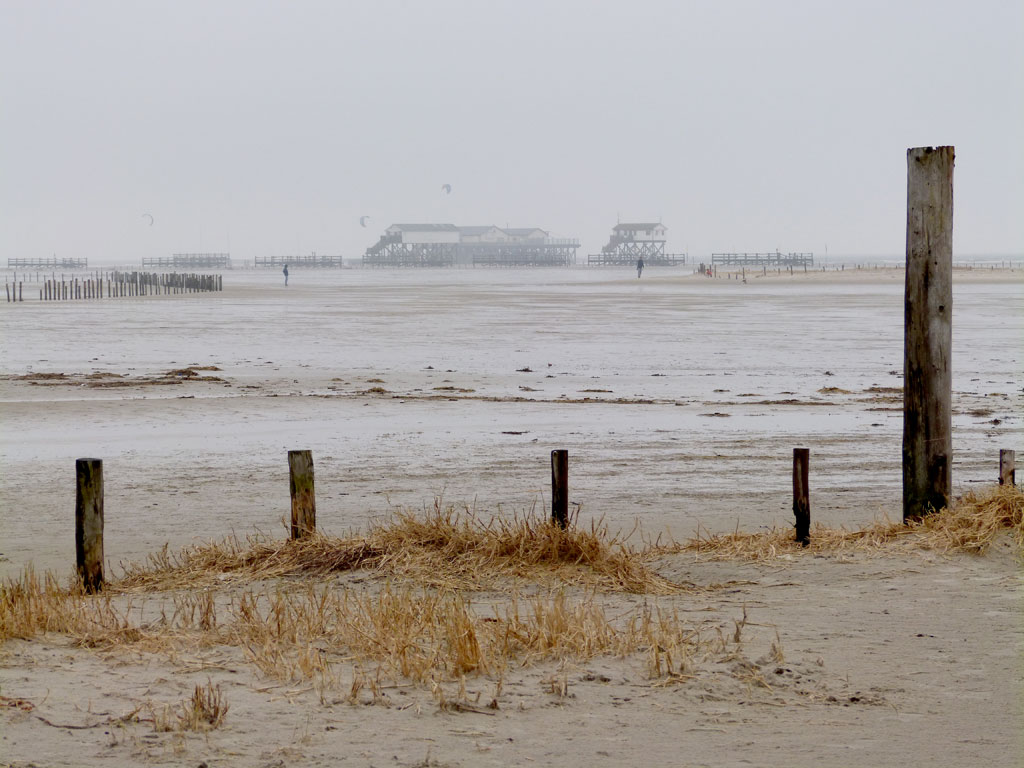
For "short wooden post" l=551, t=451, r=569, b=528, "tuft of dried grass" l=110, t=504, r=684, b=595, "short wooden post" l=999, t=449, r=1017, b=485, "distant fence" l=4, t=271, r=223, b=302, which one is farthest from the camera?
"distant fence" l=4, t=271, r=223, b=302

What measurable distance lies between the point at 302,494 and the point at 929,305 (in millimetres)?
4902

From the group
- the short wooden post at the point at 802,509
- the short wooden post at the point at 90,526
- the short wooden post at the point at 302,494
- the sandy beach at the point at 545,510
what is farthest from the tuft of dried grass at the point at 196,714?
the short wooden post at the point at 802,509

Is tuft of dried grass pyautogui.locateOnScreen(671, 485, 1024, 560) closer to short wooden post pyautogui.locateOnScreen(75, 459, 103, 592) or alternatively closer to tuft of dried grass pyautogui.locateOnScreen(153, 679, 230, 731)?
short wooden post pyautogui.locateOnScreen(75, 459, 103, 592)

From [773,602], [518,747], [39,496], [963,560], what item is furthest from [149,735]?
[39,496]

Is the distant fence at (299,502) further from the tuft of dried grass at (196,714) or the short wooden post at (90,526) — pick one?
the tuft of dried grass at (196,714)

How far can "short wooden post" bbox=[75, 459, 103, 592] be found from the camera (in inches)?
333

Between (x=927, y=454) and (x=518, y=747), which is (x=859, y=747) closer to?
(x=518, y=747)

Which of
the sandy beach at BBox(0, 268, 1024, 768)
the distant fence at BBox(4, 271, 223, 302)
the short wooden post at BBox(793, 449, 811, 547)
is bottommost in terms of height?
the sandy beach at BBox(0, 268, 1024, 768)

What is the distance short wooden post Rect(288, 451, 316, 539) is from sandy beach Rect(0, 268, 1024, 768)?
0.81 m

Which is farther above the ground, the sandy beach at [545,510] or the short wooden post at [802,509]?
the short wooden post at [802,509]

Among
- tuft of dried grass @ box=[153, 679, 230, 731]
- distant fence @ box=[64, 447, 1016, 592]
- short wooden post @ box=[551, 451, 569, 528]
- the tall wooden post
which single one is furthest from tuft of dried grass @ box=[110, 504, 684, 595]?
tuft of dried grass @ box=[153, 679, 230, 731]

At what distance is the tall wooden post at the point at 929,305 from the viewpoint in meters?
9.27

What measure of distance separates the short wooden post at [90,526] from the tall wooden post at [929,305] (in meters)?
5.86

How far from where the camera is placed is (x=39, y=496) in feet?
40.4
